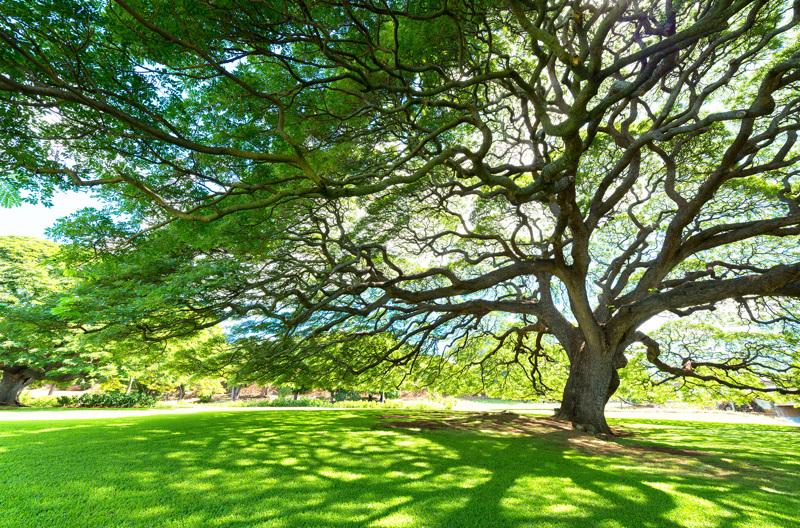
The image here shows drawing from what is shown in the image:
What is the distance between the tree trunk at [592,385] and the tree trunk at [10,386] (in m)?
22.0

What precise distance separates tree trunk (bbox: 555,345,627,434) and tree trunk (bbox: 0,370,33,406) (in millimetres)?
21959

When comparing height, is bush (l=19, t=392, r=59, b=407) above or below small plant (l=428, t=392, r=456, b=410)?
above

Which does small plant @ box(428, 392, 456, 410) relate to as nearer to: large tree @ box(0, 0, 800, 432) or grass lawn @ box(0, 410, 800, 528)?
large tree @ box(0, 0, 800, 432)

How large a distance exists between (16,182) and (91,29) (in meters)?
2.22

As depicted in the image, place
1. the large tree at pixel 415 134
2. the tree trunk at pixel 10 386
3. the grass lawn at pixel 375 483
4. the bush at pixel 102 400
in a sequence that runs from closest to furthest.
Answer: the grass lawn at pixel 375 483 < the large tree at pixel 415 134 < the tree trunk at pixel 10 386 < the bush at pixel 102 400

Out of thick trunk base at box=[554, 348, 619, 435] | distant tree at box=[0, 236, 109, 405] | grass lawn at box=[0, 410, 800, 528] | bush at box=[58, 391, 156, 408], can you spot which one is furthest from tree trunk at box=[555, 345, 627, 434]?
bush at box=[58, 391, 156, 408]

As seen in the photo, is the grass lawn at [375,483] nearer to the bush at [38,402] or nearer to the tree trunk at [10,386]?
the tree trunk at [10,386]

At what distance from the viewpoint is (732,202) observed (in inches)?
307

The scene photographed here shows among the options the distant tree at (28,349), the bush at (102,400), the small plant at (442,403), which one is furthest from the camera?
the small plant at (442,403)

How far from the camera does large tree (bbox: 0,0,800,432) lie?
320 cm

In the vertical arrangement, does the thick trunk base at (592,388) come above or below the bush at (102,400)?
above

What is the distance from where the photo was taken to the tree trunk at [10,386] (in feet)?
46.3

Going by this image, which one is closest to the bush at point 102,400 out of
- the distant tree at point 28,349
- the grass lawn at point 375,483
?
the distant tree at point 28,349

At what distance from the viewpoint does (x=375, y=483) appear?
3117 millimetres
